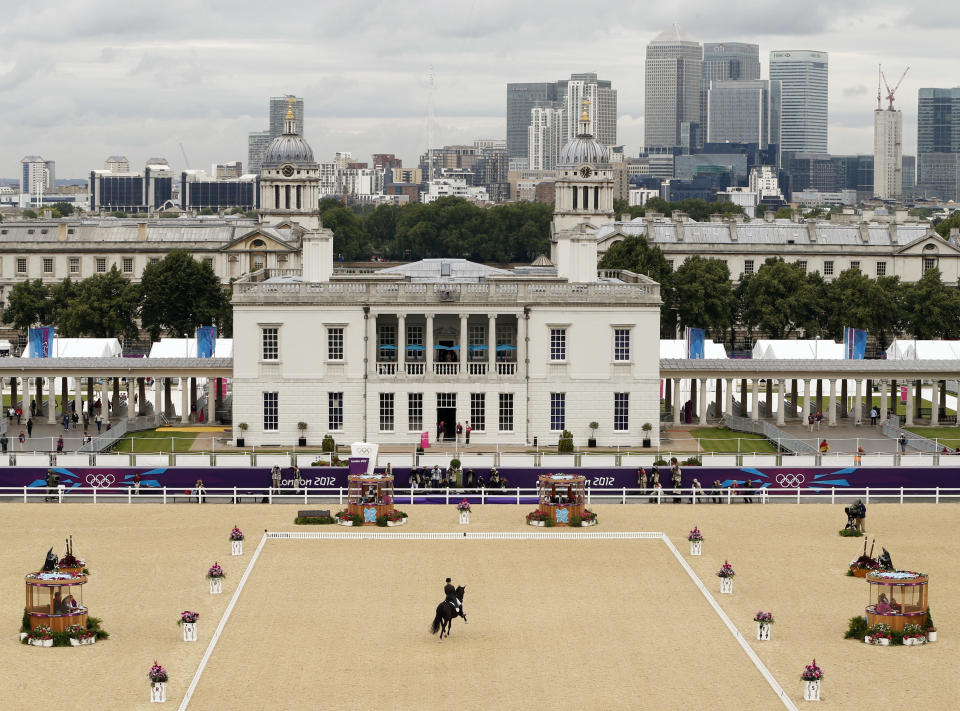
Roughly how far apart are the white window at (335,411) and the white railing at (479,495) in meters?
15.5

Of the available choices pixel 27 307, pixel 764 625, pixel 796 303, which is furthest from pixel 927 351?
pixel 27 307

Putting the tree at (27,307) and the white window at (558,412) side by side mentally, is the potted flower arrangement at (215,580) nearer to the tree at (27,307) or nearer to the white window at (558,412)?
the white window at (558,412)

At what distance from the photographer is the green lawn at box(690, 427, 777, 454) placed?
88.2m

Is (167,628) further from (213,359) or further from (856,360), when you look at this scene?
(856,360)

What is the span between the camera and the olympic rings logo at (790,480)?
247ft

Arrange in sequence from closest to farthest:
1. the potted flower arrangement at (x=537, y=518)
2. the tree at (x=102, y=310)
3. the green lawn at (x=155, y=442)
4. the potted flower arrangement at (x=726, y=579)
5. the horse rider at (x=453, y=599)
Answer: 1. the horse rider at (x=453, y=599)
2. the potted flower arrangement at (x=726, y=579)
3. the potted flower arrangement at (x=537, y=518)
4. the green lawn at (x=155, y=442)
5. the tree at (x=102, y=310)

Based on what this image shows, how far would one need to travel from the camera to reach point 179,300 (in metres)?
136

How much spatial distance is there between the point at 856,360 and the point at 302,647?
5926 centimetres

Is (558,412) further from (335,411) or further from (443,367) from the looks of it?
(335,411)

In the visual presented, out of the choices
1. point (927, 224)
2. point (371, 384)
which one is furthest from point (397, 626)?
point (927, 224)

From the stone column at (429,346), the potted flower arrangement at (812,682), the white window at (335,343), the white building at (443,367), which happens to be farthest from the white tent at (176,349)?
the potted flower arrangement at (812,682)

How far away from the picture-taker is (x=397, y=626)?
48438 mm

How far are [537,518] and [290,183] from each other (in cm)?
13042

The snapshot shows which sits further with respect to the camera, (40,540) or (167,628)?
(40,540)
